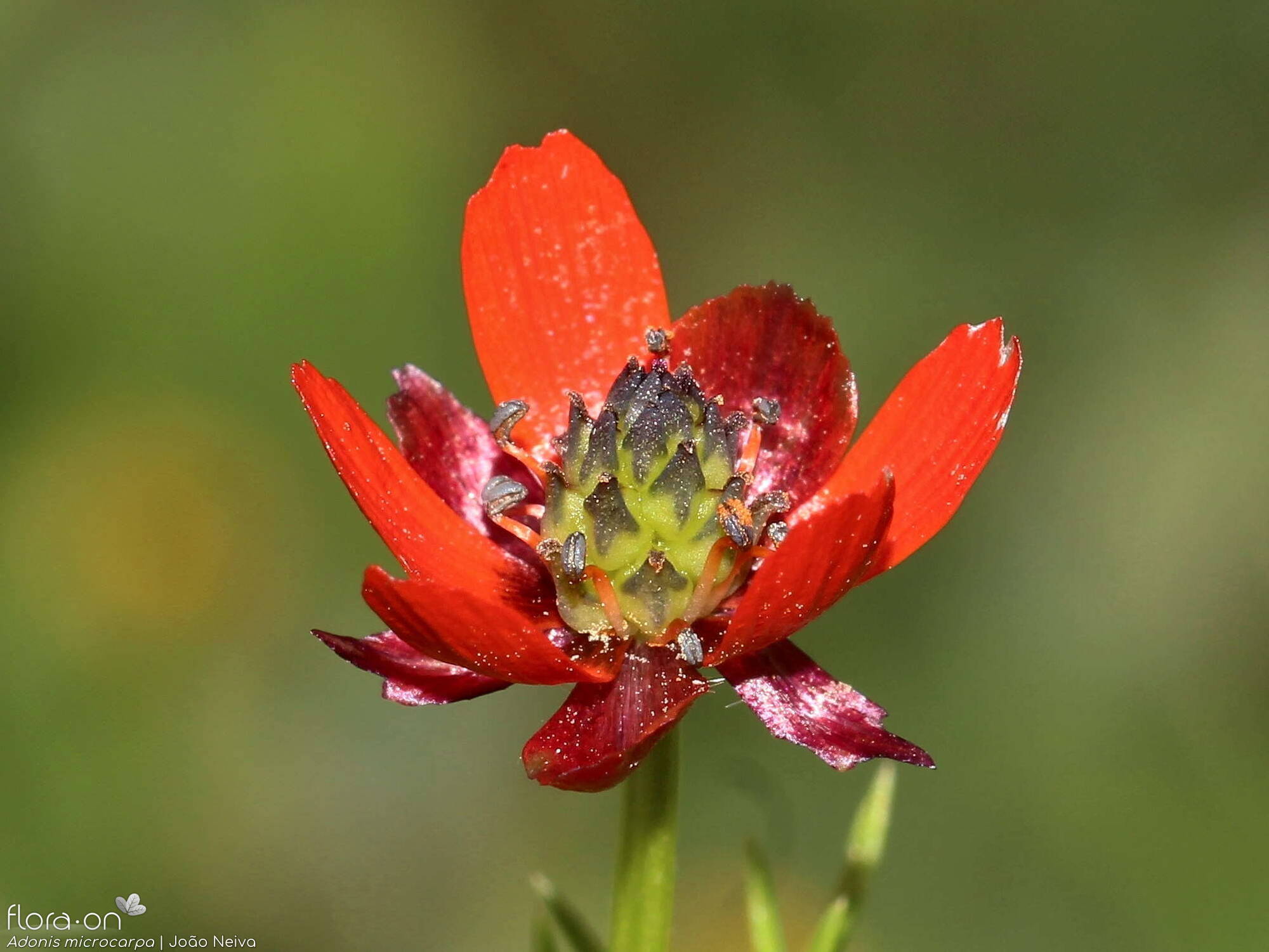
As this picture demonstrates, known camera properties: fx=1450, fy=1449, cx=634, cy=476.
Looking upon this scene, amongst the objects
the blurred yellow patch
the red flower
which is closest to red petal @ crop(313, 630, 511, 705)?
the red flower

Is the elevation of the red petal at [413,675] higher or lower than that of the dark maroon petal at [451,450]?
lower

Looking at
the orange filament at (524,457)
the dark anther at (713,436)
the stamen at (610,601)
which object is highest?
the dark anther at (713,436)

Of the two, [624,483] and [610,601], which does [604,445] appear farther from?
[610,601]

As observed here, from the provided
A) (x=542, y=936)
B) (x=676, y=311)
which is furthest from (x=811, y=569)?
(x=676, y=311)

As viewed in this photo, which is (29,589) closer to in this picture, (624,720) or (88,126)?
(88,126)

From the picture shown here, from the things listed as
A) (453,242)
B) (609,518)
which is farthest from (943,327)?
(609,518)

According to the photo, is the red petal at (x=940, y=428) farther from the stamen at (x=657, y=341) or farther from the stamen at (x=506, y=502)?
the stamen at (x=506, y=502)

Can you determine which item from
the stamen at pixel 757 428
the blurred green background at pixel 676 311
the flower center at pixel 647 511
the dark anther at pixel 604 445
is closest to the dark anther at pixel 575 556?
the flower center at pixel 647 511
